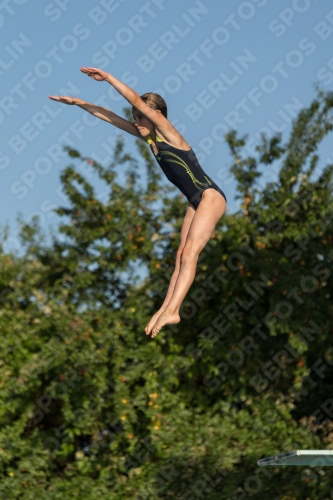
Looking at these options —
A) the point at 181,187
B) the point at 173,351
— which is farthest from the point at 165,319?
the point at 173,351

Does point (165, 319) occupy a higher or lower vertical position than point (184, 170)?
lower

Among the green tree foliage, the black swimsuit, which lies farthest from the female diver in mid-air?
the green tree foliage

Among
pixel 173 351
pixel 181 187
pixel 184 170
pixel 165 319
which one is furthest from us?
pixel 173 351

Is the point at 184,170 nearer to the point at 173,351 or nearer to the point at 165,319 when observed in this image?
the point at 165,319

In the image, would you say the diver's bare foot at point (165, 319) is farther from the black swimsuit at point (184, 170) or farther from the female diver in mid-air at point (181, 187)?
the black swimsuit at point (184, 170)

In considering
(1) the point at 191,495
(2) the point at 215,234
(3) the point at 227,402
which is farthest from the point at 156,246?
(1) the point at 191,495

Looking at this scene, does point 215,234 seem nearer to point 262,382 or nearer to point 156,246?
point 156,246

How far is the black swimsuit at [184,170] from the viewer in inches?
189

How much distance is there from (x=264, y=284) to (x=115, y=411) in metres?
2.06

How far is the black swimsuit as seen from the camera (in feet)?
15.7

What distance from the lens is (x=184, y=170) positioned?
4.80 meters

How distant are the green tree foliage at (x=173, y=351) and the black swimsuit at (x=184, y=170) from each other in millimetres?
3889

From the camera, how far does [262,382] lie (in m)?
8.94

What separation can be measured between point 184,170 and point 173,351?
14.9 ft
